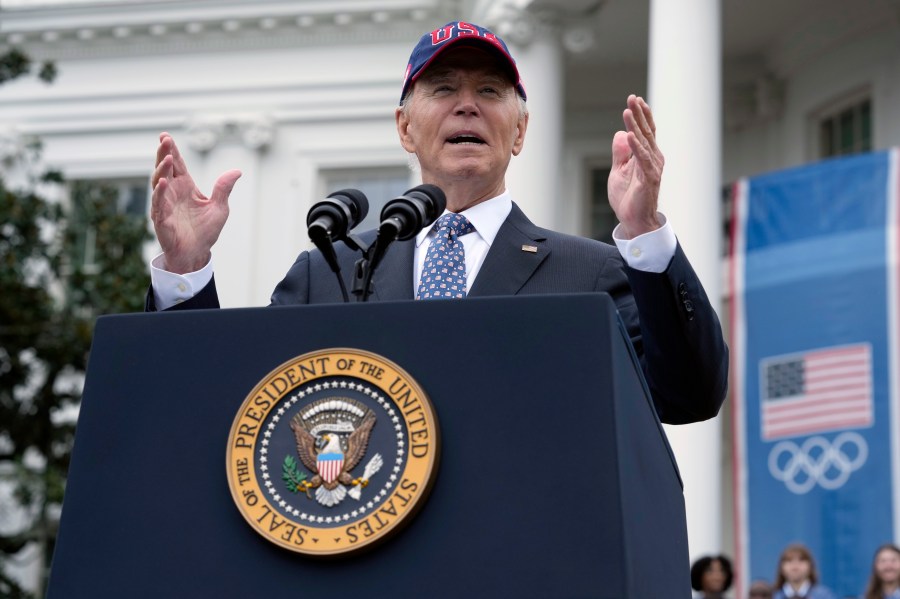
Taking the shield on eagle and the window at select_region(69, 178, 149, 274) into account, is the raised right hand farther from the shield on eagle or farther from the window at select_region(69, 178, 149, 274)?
the window at select_region(69, 178, 149, 274)

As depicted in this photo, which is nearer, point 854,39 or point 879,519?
point 879,519

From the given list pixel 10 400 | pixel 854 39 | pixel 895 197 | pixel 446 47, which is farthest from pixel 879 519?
pixel 446 47

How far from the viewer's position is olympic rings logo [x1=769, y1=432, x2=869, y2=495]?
13.6m

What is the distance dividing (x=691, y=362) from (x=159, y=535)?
98cm

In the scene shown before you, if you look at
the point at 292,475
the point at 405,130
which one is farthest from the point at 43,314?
the point at 292,475

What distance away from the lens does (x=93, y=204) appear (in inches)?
711

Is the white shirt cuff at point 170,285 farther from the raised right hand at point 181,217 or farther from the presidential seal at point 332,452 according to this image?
the presidential seal at point 332,452

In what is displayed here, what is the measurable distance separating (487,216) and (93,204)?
606 inches

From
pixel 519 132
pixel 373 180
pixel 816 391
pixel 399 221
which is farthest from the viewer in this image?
pixel 373 180

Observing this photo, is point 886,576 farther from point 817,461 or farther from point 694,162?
point 694,162

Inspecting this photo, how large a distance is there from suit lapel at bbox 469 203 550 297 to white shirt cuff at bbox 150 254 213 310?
51 centimetres

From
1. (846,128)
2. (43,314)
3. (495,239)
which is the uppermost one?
(846,128)

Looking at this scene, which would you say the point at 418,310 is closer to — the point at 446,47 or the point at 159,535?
the point at 159,535

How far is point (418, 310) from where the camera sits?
2225 mm
